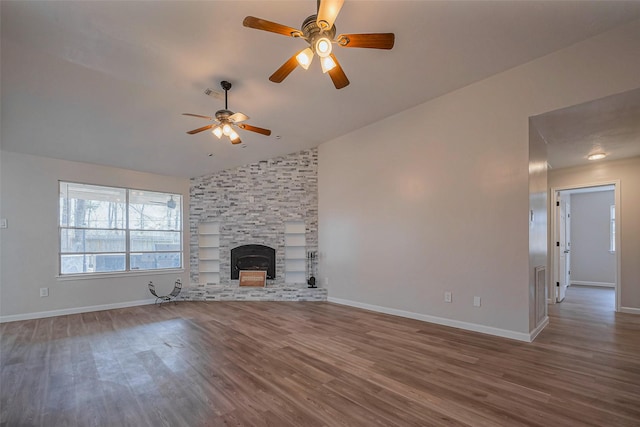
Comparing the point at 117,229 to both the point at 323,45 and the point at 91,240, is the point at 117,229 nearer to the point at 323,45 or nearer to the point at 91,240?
the point at 91,240

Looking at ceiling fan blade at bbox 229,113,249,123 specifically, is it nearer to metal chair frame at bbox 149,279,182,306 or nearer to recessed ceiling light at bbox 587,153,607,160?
metal chair frame at bbox 149,279,182,306

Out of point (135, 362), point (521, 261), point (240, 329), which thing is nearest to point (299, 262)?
point (240, 329)

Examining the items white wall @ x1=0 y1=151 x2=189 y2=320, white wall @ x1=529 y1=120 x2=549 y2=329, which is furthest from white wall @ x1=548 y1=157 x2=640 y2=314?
white wall @ x1=0 y1=151 x2=189 y2=320

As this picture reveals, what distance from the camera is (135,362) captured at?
290cm

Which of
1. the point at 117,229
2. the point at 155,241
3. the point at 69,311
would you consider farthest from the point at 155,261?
the point at 69,311

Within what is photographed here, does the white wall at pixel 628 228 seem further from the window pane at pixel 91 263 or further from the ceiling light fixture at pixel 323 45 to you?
the window pane at pixel 91 263

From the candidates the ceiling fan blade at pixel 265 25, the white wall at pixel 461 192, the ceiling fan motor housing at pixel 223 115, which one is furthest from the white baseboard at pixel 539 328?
the ceiling fan motor housing at pixel 223 115

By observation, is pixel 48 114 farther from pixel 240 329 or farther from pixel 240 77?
pixel 240 329

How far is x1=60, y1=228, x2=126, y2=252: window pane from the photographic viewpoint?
195 inches

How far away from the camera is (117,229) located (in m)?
5.46

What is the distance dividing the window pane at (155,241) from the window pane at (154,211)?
108 mm

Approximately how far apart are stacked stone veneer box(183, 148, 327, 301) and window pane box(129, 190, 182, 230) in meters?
0.31

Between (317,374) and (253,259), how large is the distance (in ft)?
13.3

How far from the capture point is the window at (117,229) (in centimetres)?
500
